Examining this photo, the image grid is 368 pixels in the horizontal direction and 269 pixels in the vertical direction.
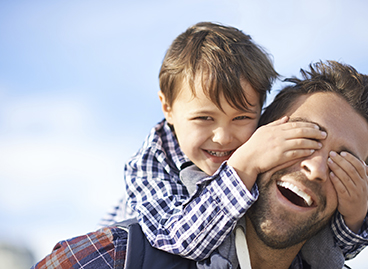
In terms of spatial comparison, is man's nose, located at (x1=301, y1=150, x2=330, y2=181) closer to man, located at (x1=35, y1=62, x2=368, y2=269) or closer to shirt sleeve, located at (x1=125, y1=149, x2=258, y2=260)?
man, located at (x1=35, y1=62, x2=368, y2=269)

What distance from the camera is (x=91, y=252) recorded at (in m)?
2.22

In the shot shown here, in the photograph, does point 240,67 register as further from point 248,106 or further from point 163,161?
point 163,161

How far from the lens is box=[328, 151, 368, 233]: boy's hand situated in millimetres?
2230

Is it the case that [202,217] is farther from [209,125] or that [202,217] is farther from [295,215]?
[209,125]

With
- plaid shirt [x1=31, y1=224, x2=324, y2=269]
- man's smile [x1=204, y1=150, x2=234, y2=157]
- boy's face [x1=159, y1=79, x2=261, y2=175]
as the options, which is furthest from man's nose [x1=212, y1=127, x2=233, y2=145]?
plaid shirt [x1=31, y1=224, x2=324, y2=269]

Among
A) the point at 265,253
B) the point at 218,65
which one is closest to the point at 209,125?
the point at 218,65

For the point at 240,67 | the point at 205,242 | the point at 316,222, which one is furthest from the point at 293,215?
the point at 240,67

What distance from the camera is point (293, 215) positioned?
2.21 meters

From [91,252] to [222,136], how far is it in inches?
42.6

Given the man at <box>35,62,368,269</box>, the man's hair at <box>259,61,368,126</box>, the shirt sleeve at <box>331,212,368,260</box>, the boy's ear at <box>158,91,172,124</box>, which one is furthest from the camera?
the boy's ear at <box>158,91,172,124</box>

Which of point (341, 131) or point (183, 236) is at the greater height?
point (341, 131)

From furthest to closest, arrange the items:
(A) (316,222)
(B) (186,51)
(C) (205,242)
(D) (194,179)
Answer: (B) (186,51) < (D) (194,179) < (A) (316,222) < (C) (205,242)

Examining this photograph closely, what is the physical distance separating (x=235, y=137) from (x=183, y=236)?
0.77m

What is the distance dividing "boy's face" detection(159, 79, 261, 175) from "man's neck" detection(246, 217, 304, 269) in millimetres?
503
